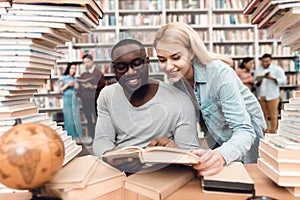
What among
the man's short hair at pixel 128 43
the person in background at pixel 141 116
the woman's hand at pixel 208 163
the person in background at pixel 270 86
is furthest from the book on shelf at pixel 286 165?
the person in background at pixel 270 86

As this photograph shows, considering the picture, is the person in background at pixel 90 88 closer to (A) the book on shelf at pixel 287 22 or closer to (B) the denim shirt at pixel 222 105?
(B) the denim shirt at pixel 222 105

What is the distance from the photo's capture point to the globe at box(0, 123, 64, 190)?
0.68 meters

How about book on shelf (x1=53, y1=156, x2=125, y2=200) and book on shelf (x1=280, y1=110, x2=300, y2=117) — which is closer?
book on shelf (x1=53, y1=156, x2=125, y2=200)

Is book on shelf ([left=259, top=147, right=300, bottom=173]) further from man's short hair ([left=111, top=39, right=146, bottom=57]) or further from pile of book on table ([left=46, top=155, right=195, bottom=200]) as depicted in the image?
man's short hair ([left=111, top=39, right=146, bottom=57])

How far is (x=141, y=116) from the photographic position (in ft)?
A: 3.55

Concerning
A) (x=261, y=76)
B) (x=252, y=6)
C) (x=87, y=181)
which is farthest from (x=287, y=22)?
(x=261, y=76)

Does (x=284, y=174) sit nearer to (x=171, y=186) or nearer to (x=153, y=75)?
(x=171, y=186)

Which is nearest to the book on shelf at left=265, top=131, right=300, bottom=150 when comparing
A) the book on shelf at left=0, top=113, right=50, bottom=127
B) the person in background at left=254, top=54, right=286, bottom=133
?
the book on shelf at left=0, top=113, right=50, bottom=127

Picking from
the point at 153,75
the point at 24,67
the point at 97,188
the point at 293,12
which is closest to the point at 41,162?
the point at 97,188

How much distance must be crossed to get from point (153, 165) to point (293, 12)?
0.55 metres

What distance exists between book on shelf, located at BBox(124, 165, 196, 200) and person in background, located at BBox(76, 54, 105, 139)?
0.22m

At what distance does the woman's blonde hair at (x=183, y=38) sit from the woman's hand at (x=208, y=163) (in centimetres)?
34

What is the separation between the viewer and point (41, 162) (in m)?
0.70

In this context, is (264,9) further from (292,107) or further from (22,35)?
(22,35)
